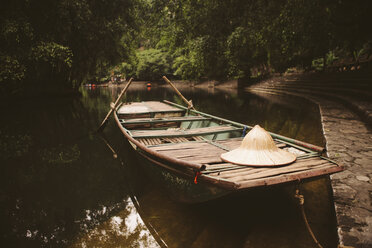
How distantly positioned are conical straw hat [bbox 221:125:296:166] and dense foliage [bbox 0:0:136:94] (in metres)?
10.2

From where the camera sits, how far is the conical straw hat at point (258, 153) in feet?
8.28

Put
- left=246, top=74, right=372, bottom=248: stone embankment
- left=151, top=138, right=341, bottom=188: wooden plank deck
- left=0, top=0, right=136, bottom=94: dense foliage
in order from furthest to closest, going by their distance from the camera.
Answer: left=0, top=0, right=136, bottom=94: dense foliage
left=151, top=138, right=341, bottom=188: wooden plank deck
left=246, top=74, right=372, bottom=248: stone embankment

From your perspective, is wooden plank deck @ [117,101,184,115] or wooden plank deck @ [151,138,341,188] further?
wooden plank deck @ [117,101,184,115]

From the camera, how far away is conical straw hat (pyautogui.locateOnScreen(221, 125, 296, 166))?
8.28 feet

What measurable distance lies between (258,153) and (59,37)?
13.4 m

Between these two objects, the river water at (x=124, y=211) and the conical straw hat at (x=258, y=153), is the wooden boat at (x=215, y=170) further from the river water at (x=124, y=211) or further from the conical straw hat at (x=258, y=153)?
the river water at (x=124, y=211)

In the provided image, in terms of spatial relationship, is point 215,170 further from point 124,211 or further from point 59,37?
point 59,37

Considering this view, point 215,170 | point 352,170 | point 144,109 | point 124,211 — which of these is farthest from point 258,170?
point 144,109

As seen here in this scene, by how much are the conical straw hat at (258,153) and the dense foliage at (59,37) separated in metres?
10.2

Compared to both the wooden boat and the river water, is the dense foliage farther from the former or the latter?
the wooden boat

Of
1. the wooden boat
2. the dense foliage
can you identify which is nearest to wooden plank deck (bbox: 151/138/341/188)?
the wooden boat

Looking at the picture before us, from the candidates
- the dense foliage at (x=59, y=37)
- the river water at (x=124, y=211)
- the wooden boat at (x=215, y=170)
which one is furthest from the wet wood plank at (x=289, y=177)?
the dense foliage at (x=59, y=37)

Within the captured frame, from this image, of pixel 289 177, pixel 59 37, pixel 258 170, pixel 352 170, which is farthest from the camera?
pixel 59 37

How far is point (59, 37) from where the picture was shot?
12.4 meters
